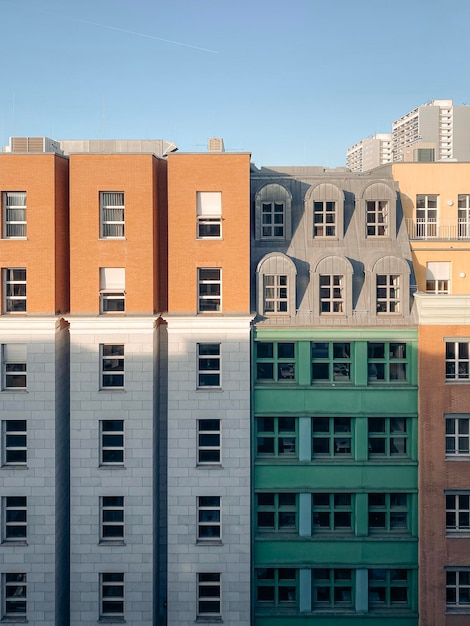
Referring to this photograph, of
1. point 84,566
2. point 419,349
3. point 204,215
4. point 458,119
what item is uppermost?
point 458,119

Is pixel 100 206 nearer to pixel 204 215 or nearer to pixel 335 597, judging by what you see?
pixel 204 215

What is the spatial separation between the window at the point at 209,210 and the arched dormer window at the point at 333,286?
5335 mm

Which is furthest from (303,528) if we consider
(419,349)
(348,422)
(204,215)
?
(204,215)

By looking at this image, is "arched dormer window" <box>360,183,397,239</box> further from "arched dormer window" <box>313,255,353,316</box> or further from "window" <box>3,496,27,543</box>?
"window" <box>3,496,27,543</box>

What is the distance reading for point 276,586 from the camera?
28812 mm

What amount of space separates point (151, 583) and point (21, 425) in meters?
9.57

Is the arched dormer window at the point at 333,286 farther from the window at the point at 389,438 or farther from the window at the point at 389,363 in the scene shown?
the window at the point at 389,438

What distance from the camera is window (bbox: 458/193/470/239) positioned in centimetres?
3170

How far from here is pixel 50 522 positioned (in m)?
27.6

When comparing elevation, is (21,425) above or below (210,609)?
above

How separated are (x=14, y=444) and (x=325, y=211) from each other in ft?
62.2

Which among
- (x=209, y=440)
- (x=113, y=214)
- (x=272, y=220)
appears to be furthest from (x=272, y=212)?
(x=209, y=440)

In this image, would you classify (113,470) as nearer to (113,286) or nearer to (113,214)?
(113,286)

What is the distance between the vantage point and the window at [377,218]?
30.9 metres
